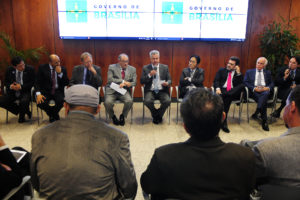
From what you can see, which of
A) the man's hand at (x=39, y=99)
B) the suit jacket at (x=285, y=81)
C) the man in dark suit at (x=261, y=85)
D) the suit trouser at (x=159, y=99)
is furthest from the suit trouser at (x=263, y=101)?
the man's hand at (x=39, y=99)

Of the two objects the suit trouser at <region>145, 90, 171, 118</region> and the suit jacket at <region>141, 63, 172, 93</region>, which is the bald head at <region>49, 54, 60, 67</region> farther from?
the suit trouser at <region>145, 90, 171, 118</region>

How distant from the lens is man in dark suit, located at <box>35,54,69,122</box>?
459cm

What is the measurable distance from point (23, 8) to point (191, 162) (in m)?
6.12

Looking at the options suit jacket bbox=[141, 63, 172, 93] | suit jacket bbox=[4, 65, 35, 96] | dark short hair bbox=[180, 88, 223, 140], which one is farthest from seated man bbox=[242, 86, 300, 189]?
suit jacket bbox=[4, 65, 35, 96]

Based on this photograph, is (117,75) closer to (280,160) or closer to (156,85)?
(156,85)

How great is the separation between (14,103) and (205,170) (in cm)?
438

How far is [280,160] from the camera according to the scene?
A: 1.36 meters

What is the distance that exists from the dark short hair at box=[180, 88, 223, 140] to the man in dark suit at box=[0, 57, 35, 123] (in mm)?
4121

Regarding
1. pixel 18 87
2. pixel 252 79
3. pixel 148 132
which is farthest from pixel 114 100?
pixel 252 79

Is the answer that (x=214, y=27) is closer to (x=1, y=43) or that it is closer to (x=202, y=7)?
(x=202, y=7)

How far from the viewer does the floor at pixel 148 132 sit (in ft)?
12.4

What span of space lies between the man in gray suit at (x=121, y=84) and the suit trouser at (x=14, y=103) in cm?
147

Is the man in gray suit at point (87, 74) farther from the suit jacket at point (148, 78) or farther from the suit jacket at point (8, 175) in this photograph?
the suit jacket at point (8, 175)

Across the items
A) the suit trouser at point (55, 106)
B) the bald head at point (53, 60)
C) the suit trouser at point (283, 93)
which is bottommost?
the suit trouser at point (55, 106)
